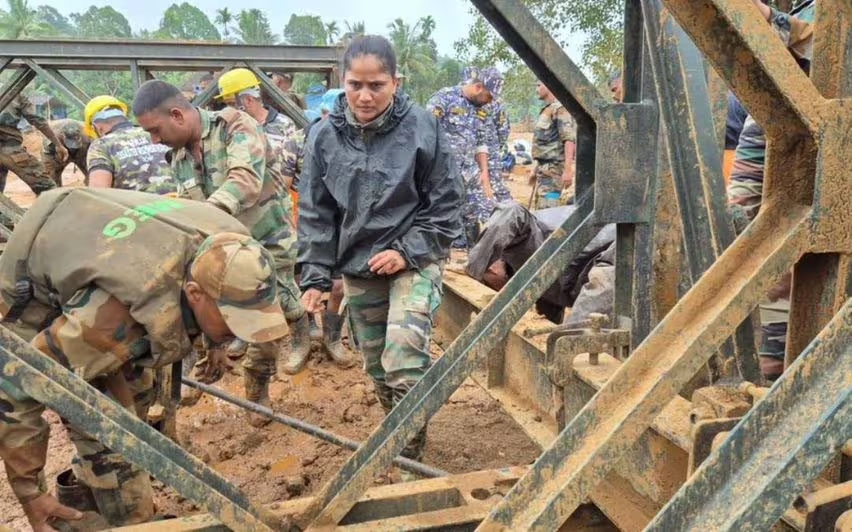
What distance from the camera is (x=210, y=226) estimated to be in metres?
2.34

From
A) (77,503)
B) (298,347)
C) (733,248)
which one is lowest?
(77,503)

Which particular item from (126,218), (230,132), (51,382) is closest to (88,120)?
(230,132)

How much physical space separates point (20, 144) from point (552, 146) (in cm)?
643

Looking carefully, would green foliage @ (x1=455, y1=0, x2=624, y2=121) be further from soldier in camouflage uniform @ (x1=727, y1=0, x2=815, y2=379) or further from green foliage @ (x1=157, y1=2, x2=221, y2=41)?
green foliage @ (x1=157, y1=2, x2=221, y2=41)

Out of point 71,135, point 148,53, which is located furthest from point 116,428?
point 71,135

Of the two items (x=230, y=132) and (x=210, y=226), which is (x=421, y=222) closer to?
(x=210, y=226)

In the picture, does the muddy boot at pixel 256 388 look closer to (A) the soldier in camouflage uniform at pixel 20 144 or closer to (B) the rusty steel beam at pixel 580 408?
(B) the rusty steel beam at pixel 580 408

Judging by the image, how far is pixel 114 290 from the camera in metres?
2.14

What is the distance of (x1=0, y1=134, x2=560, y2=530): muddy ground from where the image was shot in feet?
11.6

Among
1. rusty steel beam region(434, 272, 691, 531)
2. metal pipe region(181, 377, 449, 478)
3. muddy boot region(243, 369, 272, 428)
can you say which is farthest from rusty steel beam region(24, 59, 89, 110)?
rusty steel beam region(434, 272, 691, 531)

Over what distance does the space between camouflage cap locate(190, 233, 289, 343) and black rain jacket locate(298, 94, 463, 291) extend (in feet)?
3.23

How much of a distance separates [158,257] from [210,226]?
0.22 meters

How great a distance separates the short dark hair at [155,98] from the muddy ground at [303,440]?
1.74 meters

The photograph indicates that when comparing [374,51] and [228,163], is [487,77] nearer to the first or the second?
[228,163]
